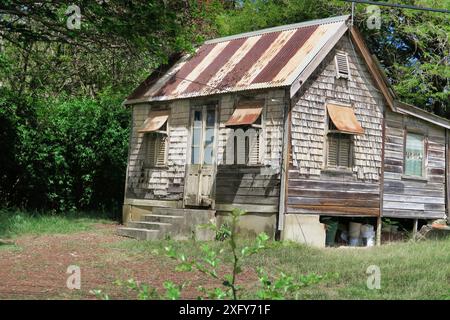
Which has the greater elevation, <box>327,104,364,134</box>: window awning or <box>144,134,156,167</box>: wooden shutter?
<box>327,104,364,134</box>: window awning

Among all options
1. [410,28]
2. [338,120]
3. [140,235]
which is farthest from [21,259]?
[410,28]

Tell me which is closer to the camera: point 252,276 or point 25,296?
point 25,296

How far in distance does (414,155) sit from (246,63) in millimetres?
5958

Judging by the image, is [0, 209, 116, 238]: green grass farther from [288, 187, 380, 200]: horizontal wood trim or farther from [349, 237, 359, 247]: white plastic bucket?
[349, 237, 359, 247]: white plastic bucket

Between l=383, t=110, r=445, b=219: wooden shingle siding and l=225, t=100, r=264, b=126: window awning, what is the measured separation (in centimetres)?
432

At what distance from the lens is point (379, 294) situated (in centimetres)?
1003

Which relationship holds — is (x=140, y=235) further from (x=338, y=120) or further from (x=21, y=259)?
(x=338, y=120)

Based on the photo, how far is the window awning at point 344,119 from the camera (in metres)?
16.7

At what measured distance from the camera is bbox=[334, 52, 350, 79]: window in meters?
17.2

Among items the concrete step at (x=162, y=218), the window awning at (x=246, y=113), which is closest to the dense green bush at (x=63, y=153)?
the concrete step at (x=162, y=218)

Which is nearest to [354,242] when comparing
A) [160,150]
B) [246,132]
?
[246,132]

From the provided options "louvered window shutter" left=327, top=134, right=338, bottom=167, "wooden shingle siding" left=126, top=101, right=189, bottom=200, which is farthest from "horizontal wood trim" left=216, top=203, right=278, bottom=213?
"louvered window shutter" left=327, top=134, right=338, bottom=167

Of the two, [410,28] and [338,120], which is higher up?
[410,28]

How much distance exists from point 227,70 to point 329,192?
14.0ft
